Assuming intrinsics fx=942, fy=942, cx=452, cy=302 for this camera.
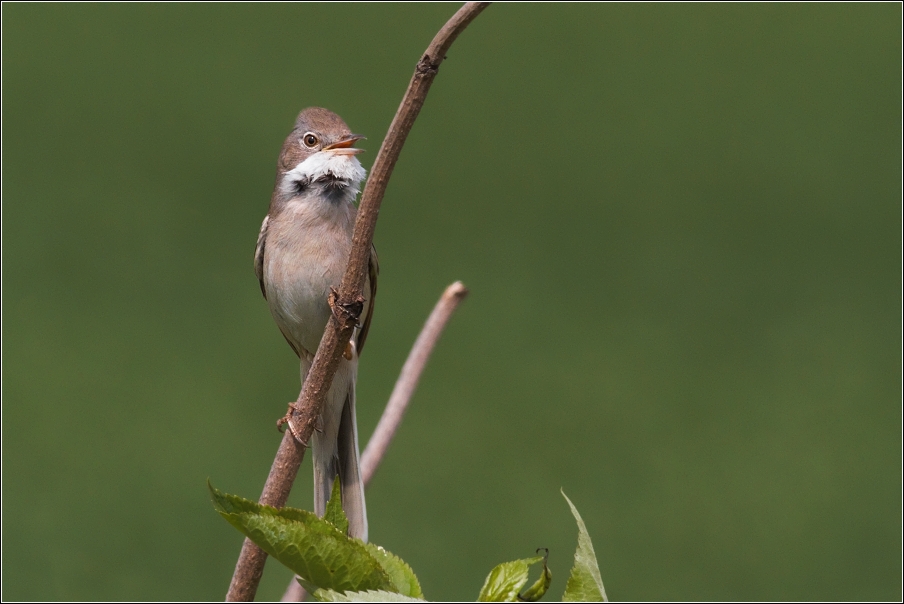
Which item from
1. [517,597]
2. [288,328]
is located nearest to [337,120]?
[288,328]

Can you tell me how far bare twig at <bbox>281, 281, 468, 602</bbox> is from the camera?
1.38 metres

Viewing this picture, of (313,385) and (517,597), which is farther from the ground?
(313,385)

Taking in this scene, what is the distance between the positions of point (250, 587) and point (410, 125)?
468 millimetres

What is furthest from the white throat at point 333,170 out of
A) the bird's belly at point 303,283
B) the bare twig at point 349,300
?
the bare twig at point 349,300

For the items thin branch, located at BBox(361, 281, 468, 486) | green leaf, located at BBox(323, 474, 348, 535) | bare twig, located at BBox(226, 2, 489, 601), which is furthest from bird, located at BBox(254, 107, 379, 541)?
green leaf, located at BBox(323, 474, 348, 535)

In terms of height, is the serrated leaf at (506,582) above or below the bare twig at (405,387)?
below

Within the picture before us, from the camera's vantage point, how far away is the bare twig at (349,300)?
746 millimetres

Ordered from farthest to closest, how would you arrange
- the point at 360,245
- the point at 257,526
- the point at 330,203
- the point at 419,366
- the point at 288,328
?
1. the point at 288,328
2. the point at 330,203
3. the point at 419,366
4. the point at 360,245
5. the point at 257,526

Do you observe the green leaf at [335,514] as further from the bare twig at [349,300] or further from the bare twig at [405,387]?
the bare twig at [405,387]

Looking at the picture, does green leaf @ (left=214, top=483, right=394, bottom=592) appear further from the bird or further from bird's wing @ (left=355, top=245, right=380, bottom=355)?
bird's wing @ (left=355, top=245, right=380, bottom=355)

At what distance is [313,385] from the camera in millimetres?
982

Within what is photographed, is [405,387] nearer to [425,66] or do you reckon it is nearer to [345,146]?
[345,146]

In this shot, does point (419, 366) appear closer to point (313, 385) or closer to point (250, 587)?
point (313, 385)

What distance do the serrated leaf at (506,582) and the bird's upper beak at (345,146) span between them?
118 cm
